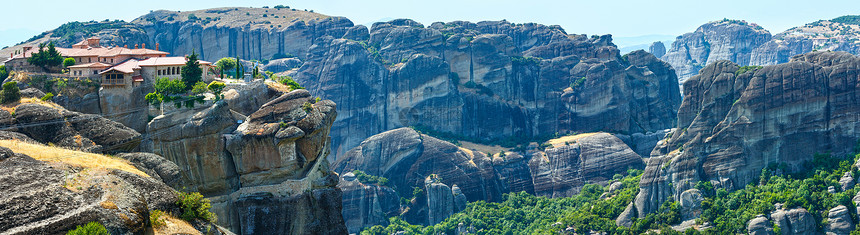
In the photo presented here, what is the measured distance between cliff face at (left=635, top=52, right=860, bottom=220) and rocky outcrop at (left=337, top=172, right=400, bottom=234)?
140 feet

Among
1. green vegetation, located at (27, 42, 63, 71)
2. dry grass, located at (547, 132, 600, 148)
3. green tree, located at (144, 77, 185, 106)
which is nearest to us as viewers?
green tree, located at (144, 77, 185, 106)

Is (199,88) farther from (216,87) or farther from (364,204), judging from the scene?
(364,204)

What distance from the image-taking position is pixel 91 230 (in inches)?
1921

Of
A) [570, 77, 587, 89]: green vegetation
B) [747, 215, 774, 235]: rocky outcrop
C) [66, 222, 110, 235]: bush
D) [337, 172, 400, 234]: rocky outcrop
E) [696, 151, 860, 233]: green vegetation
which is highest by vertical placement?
[570, 77, 587, 89]: green vegetation

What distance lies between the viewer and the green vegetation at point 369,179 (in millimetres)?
153625

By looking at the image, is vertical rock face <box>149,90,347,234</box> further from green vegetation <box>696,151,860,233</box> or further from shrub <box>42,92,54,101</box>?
green vegetation <box>696,151,860,233</box>

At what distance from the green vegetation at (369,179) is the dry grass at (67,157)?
8850cm

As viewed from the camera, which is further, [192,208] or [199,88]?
[199,88]

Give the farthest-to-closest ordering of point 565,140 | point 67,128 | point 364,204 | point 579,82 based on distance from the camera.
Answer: point 579,82 < point 565,140 < point 364,204 < point 67,128

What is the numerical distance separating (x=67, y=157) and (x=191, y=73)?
29.9 meters

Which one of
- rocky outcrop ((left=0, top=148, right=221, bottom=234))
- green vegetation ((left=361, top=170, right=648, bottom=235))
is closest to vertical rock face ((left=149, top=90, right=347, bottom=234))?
rocky outcrop ((left=0, top=148, right=221, bottom=234))

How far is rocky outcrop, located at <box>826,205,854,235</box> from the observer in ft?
347

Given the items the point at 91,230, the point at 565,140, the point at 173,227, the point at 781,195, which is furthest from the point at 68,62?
the point at 565,140

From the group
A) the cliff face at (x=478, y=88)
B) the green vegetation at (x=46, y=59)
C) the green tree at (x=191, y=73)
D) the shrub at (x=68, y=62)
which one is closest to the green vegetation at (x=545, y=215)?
the cliff face at (x=478, y=88)
